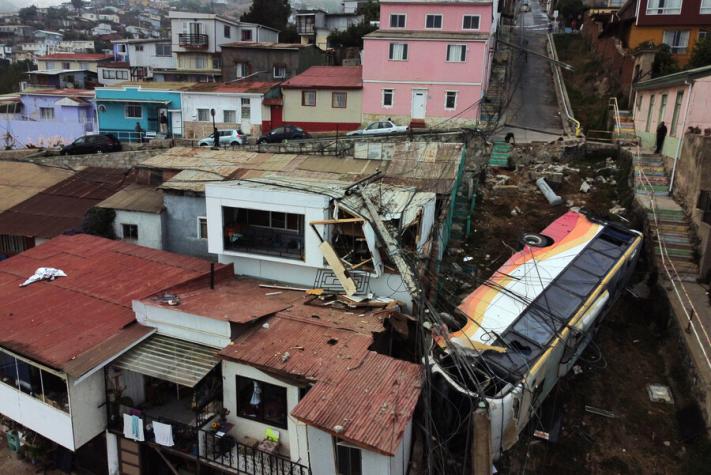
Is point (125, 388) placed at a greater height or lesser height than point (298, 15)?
lesser

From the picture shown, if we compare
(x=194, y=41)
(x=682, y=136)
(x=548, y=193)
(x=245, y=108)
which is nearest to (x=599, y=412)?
(x=548, y=193)

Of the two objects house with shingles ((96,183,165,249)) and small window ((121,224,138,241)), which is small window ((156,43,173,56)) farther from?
small window ((121,224,138,241))

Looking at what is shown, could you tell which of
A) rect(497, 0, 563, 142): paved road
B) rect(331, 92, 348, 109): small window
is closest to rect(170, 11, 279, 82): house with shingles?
rect(331, 92, 348, 109): small window

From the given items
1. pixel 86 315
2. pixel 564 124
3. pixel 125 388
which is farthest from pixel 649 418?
pixel 564 124

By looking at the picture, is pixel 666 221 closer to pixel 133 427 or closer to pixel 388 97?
pixel 133 427

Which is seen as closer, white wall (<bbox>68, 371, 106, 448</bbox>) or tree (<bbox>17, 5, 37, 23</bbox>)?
white wall (<bbox>68, 371, 106, 448</bbox>)

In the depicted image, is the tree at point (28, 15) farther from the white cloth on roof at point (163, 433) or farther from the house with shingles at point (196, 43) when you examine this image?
the white cloth on roof at point (163, 433)

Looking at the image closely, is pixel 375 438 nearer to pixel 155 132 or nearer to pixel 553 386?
pixel 553 386
